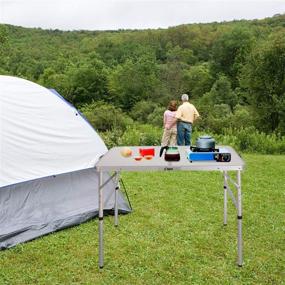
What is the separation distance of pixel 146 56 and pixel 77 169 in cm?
4066

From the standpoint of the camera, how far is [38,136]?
14.1 feet

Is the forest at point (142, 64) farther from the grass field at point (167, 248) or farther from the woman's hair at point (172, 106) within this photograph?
the grass field at point (167, 248)

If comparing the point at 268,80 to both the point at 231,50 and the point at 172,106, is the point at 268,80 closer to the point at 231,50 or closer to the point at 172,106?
the point at 172,106

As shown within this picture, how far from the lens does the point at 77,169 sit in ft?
14.7

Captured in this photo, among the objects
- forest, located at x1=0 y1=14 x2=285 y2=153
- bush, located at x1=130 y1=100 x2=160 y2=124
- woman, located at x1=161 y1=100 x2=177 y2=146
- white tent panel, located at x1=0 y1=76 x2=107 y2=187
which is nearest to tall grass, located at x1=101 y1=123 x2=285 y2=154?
woman, located at x1=161 y1=100 x2=177 y2=146

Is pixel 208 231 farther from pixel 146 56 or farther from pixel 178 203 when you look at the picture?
pixel 146 56

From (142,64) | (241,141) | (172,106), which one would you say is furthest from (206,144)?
(142,64)

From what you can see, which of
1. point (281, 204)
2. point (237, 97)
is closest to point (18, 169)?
point (281, 204)

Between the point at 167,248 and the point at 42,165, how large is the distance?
60.7 inches

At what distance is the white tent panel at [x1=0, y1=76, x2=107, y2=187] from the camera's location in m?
4.09

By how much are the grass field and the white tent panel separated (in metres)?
0.69

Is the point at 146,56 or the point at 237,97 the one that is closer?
the point at 237,97

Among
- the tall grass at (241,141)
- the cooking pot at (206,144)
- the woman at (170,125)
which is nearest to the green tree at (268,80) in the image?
the tall grass at (241,141)

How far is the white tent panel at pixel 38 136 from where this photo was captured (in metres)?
4.09
